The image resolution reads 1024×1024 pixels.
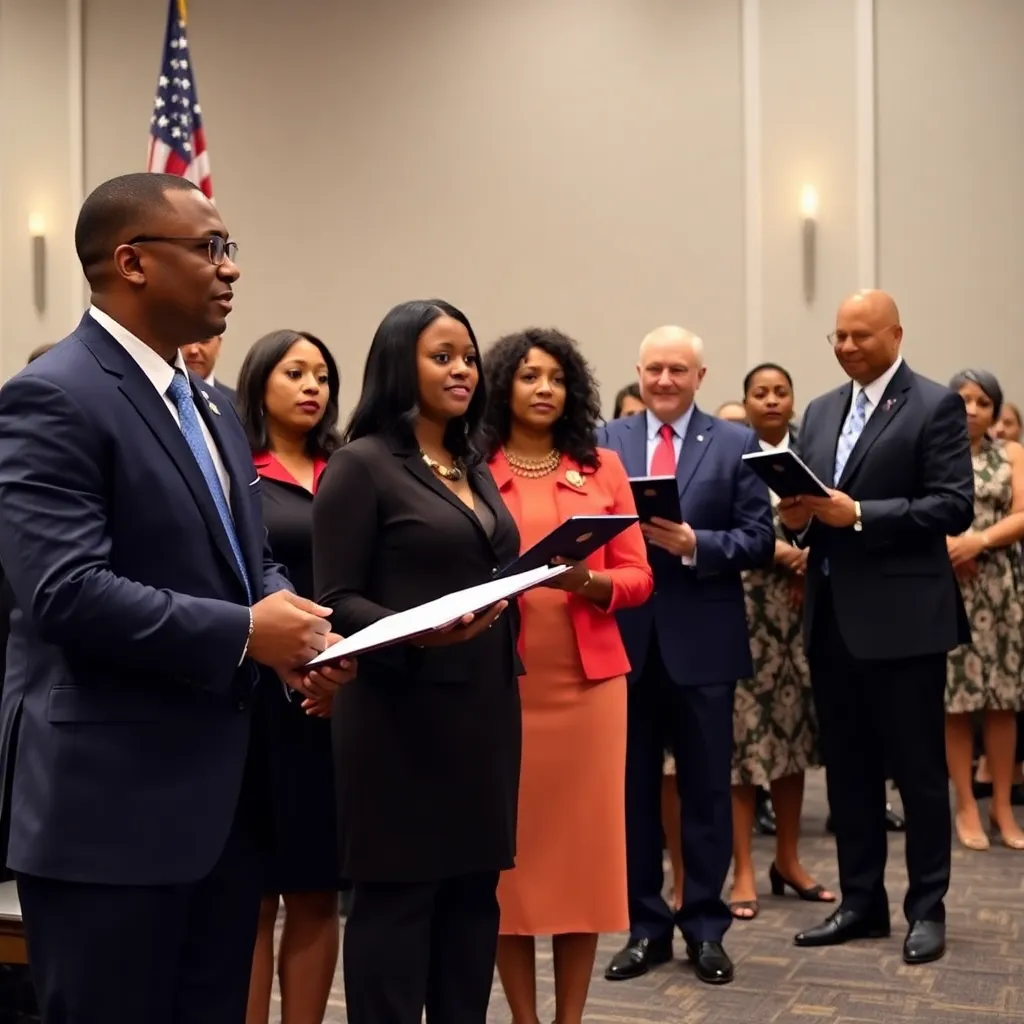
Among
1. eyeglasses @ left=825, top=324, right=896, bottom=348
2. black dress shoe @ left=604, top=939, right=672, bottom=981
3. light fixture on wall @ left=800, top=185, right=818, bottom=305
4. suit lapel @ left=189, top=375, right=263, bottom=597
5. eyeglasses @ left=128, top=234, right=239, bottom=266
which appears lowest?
black dress shoe @ left=604, top=939, right=672, bottom=981

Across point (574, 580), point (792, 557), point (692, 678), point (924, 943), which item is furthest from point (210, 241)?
point (792, 557)

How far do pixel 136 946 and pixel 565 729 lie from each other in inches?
56.1

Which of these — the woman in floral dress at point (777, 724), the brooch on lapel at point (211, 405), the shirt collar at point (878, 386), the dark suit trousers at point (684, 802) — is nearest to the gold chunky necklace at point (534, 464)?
the dark suit trousers at point (684, 802)

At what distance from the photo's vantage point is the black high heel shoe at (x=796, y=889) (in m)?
4.51

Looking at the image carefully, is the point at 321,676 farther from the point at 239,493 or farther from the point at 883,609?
the point at 883,609

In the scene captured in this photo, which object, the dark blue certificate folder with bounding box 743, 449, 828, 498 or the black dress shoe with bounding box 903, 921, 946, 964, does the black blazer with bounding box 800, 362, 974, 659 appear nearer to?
the dark blue certificate folder with bounding box 743, 449, 828, 498

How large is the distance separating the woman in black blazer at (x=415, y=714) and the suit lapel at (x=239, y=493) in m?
0.47

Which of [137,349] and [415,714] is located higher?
[137,349]

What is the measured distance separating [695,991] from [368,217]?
19.7 feet

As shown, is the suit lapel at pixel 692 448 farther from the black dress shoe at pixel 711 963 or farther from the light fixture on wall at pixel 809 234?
the light fixture on wall at pixel 809 234

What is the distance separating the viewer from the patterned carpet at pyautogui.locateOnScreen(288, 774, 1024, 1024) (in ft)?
11.2

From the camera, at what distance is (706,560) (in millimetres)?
3791

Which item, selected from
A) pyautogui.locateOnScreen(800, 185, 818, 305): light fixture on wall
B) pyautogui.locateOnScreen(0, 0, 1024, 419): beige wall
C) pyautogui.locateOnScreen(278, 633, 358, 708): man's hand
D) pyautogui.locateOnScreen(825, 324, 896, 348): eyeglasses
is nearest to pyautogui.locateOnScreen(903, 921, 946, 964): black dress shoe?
pyautogui.locateOnScreen(825, 324, 896, 348): eyeglasses

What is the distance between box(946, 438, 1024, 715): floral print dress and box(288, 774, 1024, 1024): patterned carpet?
116 cm
